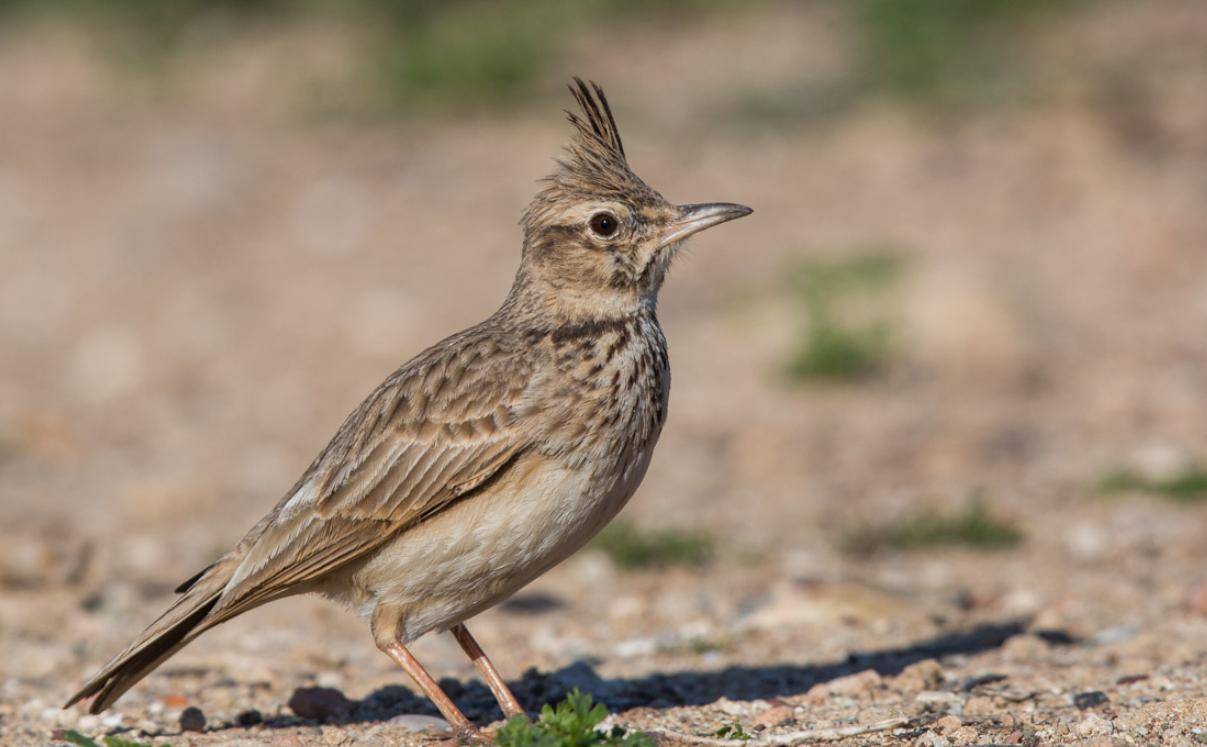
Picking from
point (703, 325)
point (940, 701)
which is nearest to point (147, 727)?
point (940, 701)

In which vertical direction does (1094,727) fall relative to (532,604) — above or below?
below

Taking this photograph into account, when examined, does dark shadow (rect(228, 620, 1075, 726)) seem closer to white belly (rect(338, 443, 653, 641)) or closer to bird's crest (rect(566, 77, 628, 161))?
white belly (rect(338, 443, 653, 641))

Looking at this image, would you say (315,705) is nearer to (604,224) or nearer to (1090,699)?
(604,224)

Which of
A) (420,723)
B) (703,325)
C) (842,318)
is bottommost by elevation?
(420,723)

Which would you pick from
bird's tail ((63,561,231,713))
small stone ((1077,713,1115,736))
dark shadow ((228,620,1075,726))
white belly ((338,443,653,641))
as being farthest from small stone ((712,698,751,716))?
bird's tail ((63,561,231,713))

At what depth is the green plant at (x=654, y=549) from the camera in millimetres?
8562

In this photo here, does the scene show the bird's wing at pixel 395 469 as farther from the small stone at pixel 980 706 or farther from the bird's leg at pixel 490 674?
the small stone at pixel 980 706

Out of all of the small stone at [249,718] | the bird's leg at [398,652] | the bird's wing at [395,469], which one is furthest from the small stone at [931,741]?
the small stone at [249,718]

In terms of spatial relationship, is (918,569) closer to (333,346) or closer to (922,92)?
(333,346)

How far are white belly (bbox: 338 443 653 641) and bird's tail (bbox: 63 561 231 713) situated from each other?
535mm

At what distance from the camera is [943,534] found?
8797 millimetres

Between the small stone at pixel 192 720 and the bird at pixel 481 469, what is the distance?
245mm

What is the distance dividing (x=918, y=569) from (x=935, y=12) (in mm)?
9215

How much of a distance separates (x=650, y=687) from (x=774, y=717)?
0.86 meters
